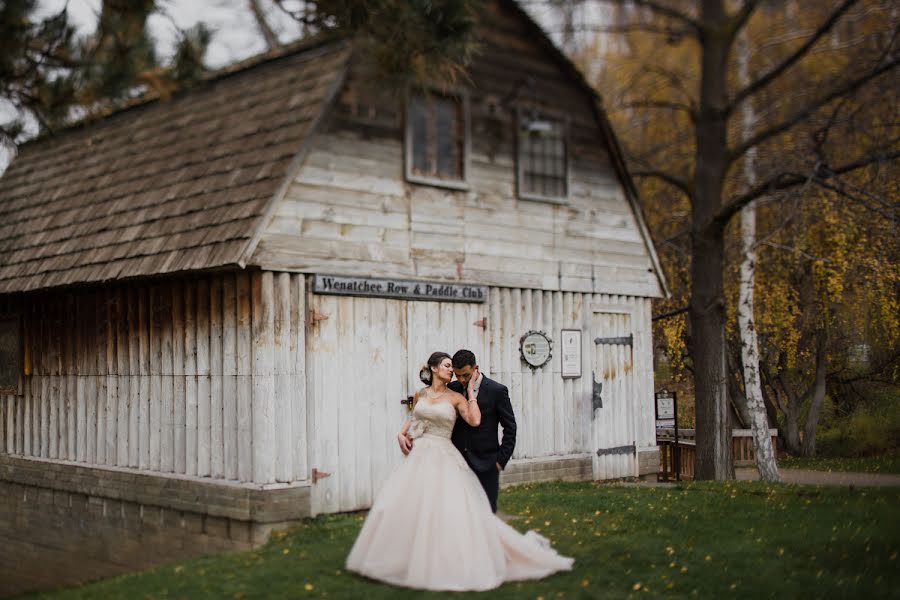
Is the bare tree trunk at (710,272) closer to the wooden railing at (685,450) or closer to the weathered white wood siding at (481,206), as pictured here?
the wooden railing at (685,450)

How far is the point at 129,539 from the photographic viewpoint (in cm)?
1246

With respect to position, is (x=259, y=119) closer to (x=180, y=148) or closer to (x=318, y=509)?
(x=180, y=148)

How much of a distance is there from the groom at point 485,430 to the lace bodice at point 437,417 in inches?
8.8

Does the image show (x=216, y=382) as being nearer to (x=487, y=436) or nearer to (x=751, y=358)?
(x=487, y=436)

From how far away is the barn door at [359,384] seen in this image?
11.3 meters

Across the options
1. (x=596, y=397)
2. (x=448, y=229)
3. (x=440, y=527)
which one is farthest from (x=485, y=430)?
(x=596, y=397)

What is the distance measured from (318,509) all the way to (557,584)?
12.2 ft

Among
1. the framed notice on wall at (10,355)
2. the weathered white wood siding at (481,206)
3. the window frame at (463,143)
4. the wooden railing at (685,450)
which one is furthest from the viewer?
the wooden railing at (685,450)

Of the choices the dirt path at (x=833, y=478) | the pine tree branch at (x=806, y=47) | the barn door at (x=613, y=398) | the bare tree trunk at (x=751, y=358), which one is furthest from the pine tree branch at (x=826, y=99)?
the dirt path at (x=833, y=478)

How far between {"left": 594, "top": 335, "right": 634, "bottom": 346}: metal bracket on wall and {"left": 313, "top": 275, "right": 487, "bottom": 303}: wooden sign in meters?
2.38

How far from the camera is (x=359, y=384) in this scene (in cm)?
1176

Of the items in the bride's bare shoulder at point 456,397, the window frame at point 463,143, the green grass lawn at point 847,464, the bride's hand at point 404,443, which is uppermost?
the window frame at point 463,143

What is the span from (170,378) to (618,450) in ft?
21.3

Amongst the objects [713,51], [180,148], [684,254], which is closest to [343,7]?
[180,148]
